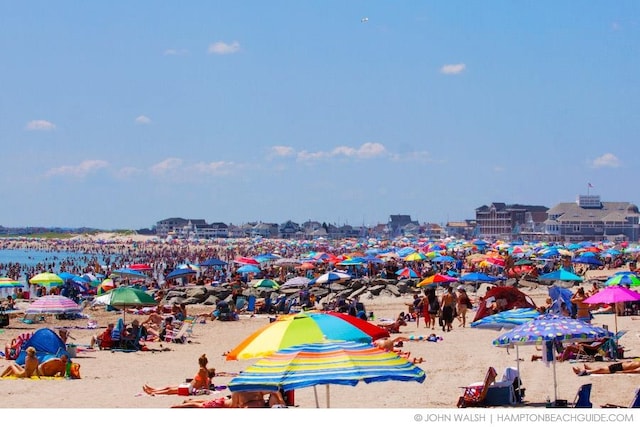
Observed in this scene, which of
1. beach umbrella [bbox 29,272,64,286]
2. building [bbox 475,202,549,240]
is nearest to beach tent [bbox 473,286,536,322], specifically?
beach umbrella [bbox 29,272,64,286]

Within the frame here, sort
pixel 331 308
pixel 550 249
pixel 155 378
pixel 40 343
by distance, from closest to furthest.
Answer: pixel 155 378, pixel 40 343, pixel 331 308, pixel 550 249

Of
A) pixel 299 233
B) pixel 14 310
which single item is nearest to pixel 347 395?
pixel 14 310

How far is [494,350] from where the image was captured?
15.8 m

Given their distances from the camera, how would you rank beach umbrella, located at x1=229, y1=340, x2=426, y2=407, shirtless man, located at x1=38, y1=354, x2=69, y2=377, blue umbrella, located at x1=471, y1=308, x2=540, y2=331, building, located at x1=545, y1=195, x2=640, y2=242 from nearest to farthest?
beach umbrella, located at x1=229, y1=340, x2=426, y2=407
blue umbrella, located at x1=471, y1=308, x2=540, y2=331
shirtless man, located at x1=38, y1=354, x2=69, y2=377
building, located at x1=545, y1=195, x2=640, y2=242

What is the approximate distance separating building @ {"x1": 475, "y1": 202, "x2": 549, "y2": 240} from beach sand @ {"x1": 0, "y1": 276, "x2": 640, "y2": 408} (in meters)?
123

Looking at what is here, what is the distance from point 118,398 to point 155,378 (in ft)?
7.61

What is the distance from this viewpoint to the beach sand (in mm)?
11008

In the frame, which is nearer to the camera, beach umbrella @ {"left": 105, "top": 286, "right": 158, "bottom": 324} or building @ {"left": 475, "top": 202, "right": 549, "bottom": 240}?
beach umbrella @ {"left": 105, "top": 286, "right": 158, "bottom": 324}

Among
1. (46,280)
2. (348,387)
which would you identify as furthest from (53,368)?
(46,280)

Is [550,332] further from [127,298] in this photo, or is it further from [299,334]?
[127,298]

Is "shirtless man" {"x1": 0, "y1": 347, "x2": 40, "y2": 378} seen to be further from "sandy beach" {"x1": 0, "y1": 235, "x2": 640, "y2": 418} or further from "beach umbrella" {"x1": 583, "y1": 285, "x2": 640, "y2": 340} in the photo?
"beach umbrella" {"x1": 583, "y1": 285, "x2": 640, "y2": 340}

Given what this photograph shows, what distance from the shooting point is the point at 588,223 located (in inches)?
5187

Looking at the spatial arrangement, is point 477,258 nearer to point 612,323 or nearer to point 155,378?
point 612,323

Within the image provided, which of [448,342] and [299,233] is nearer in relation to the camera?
[448,342]
